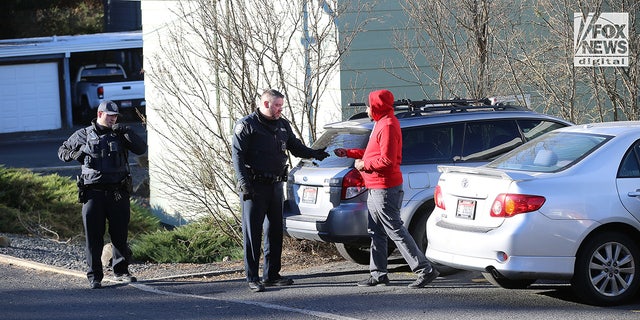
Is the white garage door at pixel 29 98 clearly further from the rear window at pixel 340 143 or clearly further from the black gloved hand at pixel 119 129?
the rear window at pixel 340 143

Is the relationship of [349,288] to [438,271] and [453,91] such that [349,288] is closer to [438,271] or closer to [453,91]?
[438,271]

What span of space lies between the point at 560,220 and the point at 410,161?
2.26 m

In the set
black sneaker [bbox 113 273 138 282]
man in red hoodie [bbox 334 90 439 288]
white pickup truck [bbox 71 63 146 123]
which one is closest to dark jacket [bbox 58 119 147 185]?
black sneaker [bbox 113 273 138 282]

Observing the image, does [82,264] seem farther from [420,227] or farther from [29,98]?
[29,98]

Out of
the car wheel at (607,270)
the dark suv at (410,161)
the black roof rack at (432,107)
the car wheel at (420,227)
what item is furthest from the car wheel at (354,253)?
the car wheel at (607,270)

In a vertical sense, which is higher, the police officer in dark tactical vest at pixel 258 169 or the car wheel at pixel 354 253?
the police officer in dark tactical vest at pixel 258 169

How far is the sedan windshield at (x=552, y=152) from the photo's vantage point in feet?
28.5

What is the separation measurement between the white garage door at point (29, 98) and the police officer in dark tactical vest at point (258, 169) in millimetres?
28003

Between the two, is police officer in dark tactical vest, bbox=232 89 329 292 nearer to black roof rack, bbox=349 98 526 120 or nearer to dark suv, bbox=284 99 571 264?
dark suv, bbox=284 99 571 264

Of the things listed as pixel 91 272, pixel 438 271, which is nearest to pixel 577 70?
pixel 438 271

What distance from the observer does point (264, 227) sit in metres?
9.93

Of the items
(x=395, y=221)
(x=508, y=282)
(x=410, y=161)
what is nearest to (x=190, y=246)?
(x=410, y=161)

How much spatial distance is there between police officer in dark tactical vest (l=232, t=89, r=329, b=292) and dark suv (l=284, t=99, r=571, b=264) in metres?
0.45

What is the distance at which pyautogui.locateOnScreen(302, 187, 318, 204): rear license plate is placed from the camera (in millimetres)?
10023
